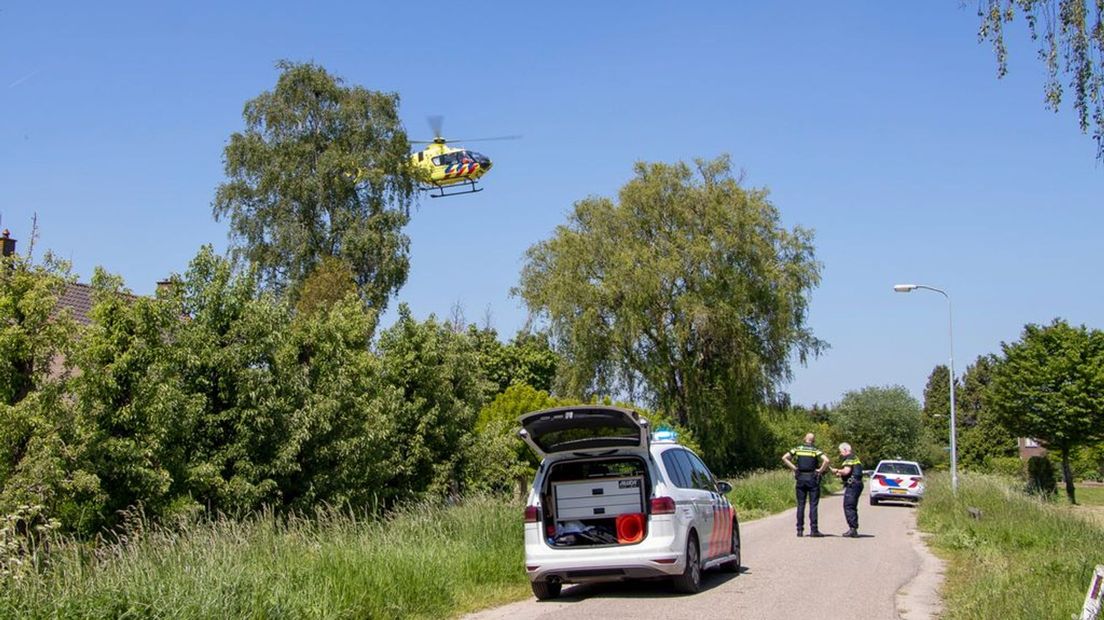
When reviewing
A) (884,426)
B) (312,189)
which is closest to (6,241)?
(312,189)

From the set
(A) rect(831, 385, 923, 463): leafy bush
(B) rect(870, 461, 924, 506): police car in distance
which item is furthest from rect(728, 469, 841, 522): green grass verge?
(A) rect(831, 385, 923, 463): leafy bush

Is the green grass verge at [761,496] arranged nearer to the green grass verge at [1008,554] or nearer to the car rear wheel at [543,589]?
the green grass verge at [1008,554]


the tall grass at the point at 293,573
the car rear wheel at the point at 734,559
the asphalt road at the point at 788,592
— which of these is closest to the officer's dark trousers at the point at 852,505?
the asphalt road at the point at 788,592

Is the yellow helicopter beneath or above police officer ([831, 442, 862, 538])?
above

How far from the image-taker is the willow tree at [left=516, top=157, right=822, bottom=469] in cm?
4184

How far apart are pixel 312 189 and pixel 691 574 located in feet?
101

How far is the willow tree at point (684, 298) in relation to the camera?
137 ft

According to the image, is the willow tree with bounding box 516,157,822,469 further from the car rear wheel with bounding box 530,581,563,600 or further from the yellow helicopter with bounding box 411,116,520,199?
the car rear wheel with bounding box 530,581,563,600

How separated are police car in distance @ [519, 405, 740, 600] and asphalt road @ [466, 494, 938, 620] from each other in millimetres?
365

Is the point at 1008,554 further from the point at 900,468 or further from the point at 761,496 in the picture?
the point at 900,468

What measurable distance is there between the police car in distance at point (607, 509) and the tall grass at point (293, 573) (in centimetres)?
105

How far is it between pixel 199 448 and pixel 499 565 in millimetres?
6062

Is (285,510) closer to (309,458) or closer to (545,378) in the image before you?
(309,458)

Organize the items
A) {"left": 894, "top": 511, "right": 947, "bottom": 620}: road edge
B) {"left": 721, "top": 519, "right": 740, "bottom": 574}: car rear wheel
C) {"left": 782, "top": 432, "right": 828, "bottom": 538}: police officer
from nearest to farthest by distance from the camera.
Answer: {"left": 894, "top": 511, "right": 947, "bottom": 620}: road edge, {"left": 721, "top": 519, "right": 740, "bottom": 574}: car rear wheel, {"left": 782, "top": 432, "right": 828, "bottom": 538}: police officer
